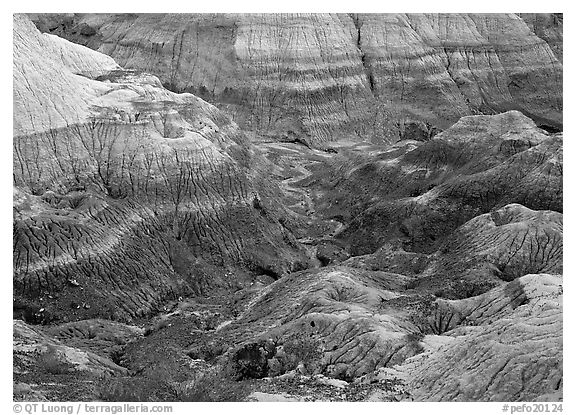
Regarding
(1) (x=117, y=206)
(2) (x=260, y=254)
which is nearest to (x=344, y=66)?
(2) (x=260, y=254)

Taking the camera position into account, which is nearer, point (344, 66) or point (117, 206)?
point (117, 206)

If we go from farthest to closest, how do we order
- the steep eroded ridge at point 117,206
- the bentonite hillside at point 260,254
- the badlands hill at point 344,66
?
1. the badlands hill at point 344,66
2. the steep eroded ridge at point 117,206
3. the bentonite hillside at point 260,254

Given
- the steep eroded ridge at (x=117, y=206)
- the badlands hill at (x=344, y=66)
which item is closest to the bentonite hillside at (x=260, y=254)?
the steep eroded ridge at (x=117, y=206)

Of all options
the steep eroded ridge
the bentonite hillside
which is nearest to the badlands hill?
the bentonite hillside

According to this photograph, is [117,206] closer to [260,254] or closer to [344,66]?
[260,254]

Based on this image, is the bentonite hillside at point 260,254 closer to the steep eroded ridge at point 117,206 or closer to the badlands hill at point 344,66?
the steep eroded ridge at point 117,206

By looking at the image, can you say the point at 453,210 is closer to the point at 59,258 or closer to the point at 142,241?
the point at 142,241

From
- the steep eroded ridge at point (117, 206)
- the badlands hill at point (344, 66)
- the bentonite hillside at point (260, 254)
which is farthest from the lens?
the badlands hill at point (344, 66)

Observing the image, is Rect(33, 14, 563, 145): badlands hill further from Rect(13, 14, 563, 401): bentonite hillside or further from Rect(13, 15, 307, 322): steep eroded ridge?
Rect(13, 15, 307, 322): steep eroded ridge
